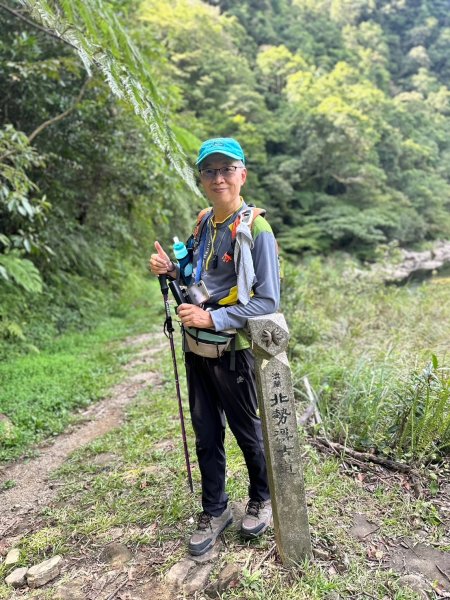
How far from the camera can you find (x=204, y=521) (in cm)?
229

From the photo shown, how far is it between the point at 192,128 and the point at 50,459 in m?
11.9

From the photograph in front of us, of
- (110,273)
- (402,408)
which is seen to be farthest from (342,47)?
(402,408)

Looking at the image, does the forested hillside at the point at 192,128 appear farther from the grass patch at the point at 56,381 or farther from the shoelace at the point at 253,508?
the shoelace at the point at 253,508

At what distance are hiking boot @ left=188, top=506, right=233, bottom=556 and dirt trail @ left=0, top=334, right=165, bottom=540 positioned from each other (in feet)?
3.83

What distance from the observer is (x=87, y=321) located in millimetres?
7219

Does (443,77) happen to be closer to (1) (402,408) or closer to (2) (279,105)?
(2) (279,105)

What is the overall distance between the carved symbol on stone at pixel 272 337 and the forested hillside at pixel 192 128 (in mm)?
1220

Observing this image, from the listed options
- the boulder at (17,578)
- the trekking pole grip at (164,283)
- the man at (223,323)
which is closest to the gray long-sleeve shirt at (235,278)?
the man at (223,323)

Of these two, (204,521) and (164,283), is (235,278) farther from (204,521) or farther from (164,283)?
(204,521)

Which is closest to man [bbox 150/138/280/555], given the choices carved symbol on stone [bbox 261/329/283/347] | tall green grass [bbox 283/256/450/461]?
carved symbol on stone [bbox 261/329/283/347]

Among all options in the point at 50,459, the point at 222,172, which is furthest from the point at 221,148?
the point at 50,459

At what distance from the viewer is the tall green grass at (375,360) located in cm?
295

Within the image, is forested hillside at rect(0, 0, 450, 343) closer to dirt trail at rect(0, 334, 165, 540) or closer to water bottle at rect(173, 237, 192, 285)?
water bottle at rect(173, 237, 192, 285)

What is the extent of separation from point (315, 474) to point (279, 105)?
101 feet
